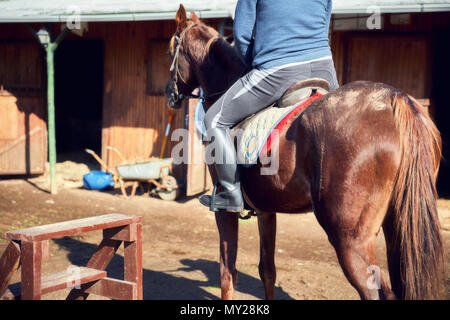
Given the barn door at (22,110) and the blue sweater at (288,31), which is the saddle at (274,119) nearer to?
the blue sweater at (288,31)

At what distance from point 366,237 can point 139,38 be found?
8.54m

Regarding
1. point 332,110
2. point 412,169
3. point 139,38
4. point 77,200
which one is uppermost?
point 139,38

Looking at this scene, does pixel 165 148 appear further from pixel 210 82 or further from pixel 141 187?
pixel 210 82

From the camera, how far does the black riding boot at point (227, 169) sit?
336 cm

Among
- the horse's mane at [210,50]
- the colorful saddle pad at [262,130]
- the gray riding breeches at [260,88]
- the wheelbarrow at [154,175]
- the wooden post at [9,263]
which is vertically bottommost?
the wheelbarrow at [154,175]

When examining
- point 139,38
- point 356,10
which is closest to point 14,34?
point 139,38

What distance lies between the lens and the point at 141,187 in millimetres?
9086

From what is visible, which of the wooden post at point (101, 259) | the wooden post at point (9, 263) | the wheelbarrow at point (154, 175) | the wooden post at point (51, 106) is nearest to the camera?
the wooden post at point (9, 263)

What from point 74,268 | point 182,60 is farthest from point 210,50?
point 74,268

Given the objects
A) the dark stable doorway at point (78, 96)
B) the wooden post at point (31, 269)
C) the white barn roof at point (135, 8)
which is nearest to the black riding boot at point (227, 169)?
the wooden post at point (31, 269)

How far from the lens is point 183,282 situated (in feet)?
15.8

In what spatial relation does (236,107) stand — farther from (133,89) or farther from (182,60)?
(133,89)

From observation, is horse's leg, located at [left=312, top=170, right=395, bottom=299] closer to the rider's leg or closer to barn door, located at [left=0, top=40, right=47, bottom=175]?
the rider's leg

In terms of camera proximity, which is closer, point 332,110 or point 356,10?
point 332,110
